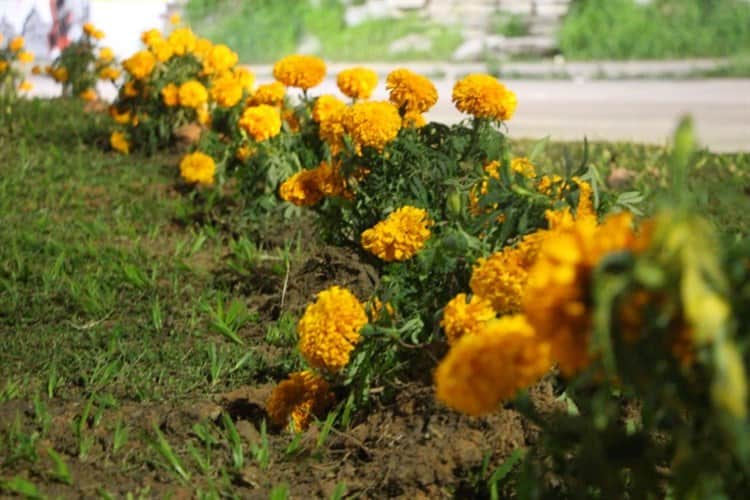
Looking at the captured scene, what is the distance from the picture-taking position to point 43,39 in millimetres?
13211

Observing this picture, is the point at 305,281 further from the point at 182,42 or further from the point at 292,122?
the point at 182,42

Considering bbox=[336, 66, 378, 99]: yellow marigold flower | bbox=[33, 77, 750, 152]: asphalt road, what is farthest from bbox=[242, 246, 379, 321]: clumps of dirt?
bbox=[33, 77, 750, 152]: asphalt road

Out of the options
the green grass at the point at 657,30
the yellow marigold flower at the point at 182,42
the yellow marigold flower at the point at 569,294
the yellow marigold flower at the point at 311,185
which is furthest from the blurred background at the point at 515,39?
the yellow marigold flower at the point at 569,294

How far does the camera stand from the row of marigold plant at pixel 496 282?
4.39 feet

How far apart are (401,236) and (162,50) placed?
3.59 m

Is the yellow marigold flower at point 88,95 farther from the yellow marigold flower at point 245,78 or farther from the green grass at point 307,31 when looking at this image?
the green grass at point 307,31

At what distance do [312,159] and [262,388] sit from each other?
66.6 inches

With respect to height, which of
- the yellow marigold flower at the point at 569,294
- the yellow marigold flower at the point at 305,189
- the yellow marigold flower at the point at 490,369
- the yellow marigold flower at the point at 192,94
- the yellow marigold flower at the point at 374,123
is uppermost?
the yellow marigold flower at the point at 569,294

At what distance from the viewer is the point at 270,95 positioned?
4.77m

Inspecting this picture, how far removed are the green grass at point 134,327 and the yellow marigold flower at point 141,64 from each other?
1.62 feet

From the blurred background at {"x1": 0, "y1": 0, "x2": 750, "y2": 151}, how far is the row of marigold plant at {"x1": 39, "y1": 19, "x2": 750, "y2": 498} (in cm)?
417

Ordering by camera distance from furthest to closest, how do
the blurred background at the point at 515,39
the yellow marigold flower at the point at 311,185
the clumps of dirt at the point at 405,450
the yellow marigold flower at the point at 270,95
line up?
the blurred background at the point at 515,39
the yellow marigold flower at the point at 270,95
the yellow marigold flower at the point at 311,185
the clumps of dirt at the point at 405,450

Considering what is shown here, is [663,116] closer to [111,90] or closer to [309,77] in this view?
[309,77]

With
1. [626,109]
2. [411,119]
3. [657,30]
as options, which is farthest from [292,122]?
[657,30]
